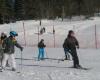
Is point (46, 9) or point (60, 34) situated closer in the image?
point (60, 34)

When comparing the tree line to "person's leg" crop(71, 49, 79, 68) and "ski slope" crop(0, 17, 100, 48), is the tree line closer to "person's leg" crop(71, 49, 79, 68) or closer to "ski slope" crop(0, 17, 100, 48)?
"ski slope" crop(0, 17, 100, 48)

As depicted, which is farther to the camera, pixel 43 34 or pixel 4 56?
pixel 43 34

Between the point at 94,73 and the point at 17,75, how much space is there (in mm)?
2459

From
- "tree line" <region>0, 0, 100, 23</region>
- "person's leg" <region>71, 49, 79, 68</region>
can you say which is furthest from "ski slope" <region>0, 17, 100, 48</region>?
"tree line" <region>0, 0, 100, 23</region>

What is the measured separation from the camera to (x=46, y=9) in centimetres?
10588

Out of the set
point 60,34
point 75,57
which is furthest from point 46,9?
point 75,57

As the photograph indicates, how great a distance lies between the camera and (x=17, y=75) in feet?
44.5

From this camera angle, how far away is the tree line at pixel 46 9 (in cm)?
10194

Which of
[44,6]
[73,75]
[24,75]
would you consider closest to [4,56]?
[24,75]

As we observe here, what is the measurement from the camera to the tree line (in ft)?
334

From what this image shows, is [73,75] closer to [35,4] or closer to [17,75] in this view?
[17,75]

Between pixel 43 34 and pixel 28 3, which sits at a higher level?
pixel 28 3

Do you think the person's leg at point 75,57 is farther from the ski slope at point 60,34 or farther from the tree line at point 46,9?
the tree line at point 46,9

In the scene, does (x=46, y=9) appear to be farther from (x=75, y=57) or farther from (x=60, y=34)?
(x=75, y=57)
